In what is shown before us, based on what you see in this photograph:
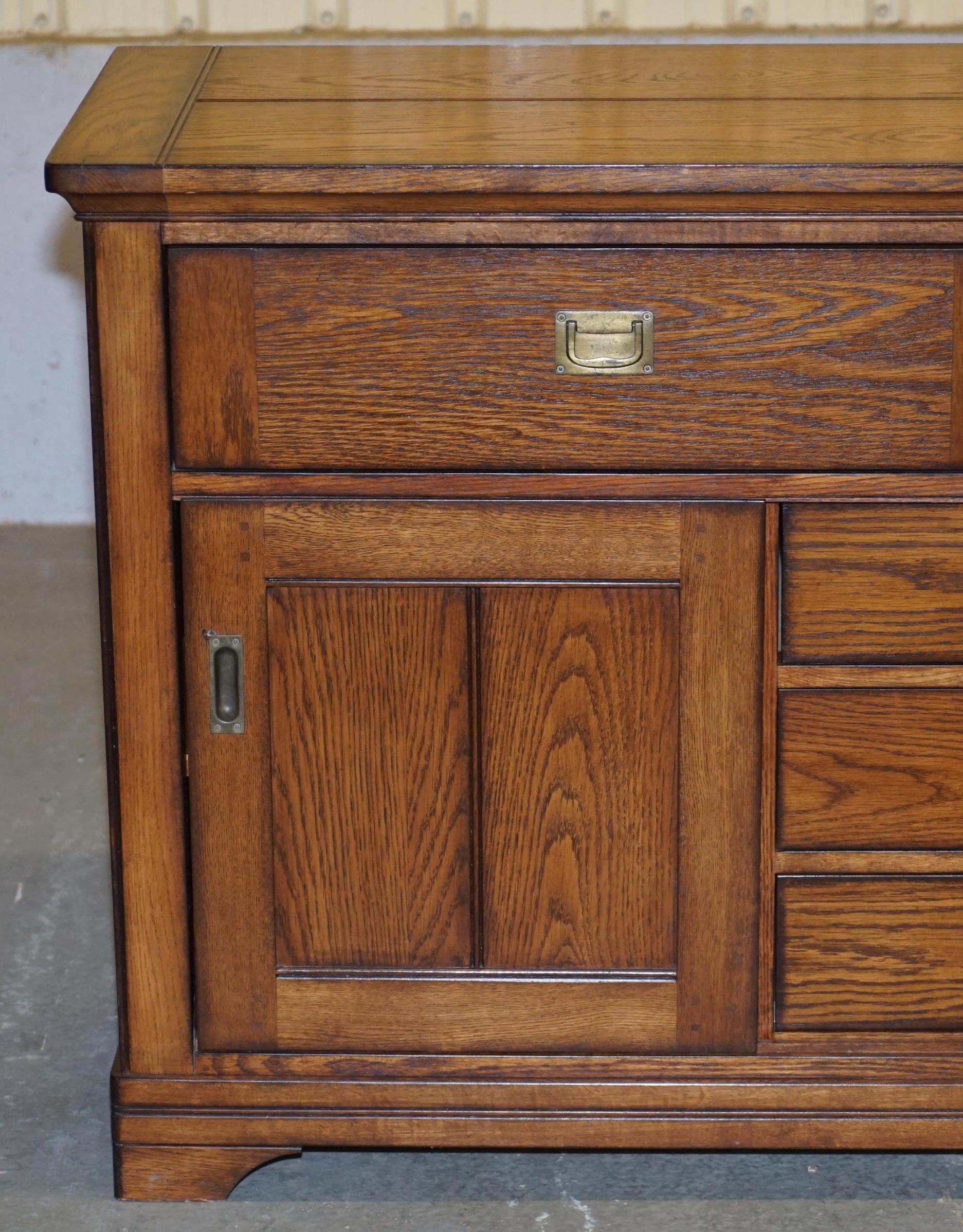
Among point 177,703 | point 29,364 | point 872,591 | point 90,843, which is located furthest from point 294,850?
point 29,364

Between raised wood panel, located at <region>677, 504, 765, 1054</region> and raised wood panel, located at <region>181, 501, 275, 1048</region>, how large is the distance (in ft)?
1.39

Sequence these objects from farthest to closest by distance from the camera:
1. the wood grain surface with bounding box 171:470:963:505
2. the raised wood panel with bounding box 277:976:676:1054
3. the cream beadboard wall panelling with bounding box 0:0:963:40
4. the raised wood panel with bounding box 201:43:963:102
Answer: the cream beadboard wall panelling with bounding box 0:0:963:40
the raised wood panel with bounding box 201:43:963:102
the raised wood panel with bounding box 277:976:676:1054
the wood grain surface with bounding box 171:470:963:505

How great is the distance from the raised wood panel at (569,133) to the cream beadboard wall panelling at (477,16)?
90.3 inches

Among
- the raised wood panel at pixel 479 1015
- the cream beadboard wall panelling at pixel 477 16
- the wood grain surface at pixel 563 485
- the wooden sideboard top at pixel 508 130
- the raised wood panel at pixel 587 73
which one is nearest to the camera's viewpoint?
the wooden sideboard top at pixel 508 130

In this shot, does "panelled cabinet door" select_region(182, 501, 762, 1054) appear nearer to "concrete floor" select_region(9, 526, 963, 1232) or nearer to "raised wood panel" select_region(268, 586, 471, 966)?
"raised wood panel" select_region(268, 586, 471, 966)

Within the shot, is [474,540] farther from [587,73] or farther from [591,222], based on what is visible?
[587,73]

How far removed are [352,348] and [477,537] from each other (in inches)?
8.6

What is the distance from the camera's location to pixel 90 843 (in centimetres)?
279

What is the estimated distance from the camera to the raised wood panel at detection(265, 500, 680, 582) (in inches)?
65.4

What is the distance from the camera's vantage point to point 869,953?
1.75m

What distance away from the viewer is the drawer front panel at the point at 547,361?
159 cm

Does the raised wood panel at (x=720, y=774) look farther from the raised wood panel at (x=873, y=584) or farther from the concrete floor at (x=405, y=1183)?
the concrete floor at (x=405, y=1183)

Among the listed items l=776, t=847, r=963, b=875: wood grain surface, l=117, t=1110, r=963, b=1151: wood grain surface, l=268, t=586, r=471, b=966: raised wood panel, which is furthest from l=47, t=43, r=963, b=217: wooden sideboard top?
l=117, t=1110, r=963, b=1151: wood grain surface

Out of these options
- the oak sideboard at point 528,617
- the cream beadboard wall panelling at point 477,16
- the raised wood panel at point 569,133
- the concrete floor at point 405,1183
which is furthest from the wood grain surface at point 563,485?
the cream beadboard wall panelling at point 477,16
